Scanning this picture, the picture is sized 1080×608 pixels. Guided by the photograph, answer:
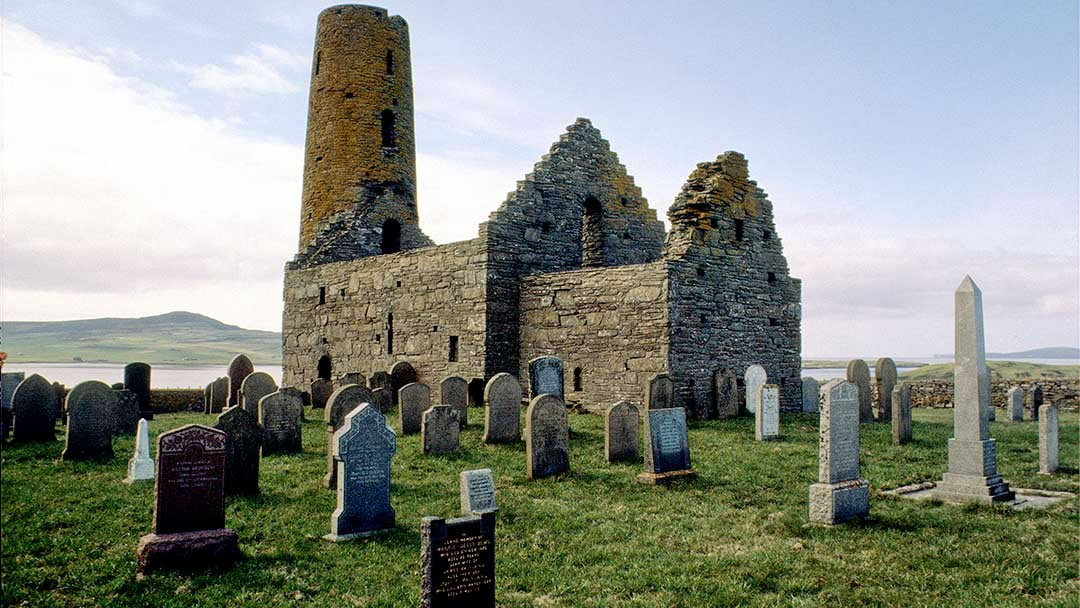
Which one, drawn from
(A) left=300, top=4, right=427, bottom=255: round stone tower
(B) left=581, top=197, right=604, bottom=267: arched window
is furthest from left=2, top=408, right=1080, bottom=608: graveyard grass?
(A) left=300, top=4, right=427, bottom=255: round stone tower

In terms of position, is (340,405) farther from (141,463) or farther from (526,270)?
(526,270)

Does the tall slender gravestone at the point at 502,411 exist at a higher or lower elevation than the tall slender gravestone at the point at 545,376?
lower

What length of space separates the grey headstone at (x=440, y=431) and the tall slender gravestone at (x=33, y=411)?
6238 millimetres

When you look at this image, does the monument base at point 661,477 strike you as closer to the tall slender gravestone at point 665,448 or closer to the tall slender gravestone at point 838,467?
the tall slender gravestone at point 665,448

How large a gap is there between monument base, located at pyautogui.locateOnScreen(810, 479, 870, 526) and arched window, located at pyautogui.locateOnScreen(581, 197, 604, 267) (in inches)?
542

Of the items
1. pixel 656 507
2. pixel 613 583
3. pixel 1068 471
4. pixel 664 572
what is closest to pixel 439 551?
pixel 613 583

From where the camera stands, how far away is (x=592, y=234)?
2144 centimetres

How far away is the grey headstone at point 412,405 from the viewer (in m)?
13.2

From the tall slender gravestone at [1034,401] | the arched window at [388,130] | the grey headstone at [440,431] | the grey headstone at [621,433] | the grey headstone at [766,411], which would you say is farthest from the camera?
the arched window at [388,130]

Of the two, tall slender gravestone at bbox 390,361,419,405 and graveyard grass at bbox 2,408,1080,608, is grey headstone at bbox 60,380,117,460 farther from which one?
tall slender gravestone at bbox 390,361,419,405

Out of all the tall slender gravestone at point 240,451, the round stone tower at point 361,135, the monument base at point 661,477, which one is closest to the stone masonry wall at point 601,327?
the monument base at point 661,477

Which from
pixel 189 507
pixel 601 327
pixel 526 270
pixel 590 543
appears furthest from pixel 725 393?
pixel 189 507

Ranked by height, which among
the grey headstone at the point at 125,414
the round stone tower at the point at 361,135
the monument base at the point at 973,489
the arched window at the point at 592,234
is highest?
the round stone tower at the point at 361,135

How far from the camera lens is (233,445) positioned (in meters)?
8.59
